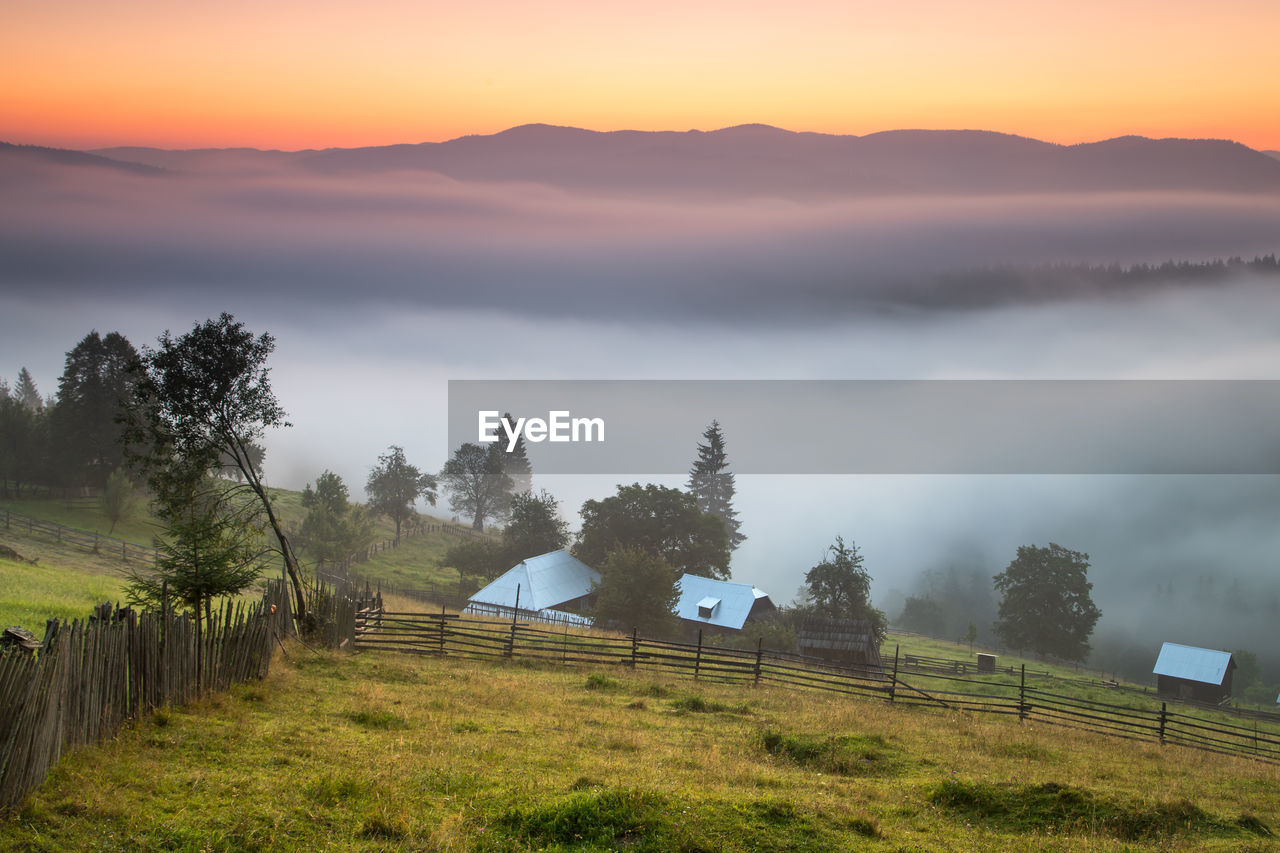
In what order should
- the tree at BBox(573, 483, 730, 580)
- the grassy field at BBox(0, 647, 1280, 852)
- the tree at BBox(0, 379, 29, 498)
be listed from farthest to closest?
1. the tree at BBox(0, 379, 29, 498)
2. the tree at BBox(573, 483, 730, 580)
3. the grassy field at BBox(0, 647, 1280, 852)

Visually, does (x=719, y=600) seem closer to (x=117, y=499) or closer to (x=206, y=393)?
(x=206, y=393)

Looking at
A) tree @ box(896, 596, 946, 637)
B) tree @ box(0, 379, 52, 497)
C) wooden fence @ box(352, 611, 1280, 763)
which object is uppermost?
tree @ box(0, 379, 52, 497)

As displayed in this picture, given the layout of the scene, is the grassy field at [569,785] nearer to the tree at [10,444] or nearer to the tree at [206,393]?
the tree at [206,393]

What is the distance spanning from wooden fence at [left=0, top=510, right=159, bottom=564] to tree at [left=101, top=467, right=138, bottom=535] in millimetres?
5521

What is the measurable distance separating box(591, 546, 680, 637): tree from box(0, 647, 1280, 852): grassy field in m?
32.0

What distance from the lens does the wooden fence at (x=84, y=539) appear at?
171 ft

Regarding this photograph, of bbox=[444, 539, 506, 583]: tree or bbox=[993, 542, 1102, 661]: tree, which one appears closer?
bbox=[444, 539, 506, 583]: tree

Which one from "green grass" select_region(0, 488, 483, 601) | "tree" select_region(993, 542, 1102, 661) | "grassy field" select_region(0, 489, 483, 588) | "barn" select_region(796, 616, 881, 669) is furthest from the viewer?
"tree" select_region(993, 542, 1102, 661)

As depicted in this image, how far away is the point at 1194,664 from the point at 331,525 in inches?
2651

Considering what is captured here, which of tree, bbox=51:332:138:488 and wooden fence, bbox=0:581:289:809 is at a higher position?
tree, bbox=51:332:138:488

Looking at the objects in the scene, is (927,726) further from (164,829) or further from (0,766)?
(0,766)

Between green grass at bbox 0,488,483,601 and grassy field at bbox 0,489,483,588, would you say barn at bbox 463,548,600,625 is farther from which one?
grassy field at bbox 0,489,483,588

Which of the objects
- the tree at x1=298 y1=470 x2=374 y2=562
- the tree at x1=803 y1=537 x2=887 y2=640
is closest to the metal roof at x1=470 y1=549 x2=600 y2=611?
the tree at x1=298 y1=470 x2=374 y2=562

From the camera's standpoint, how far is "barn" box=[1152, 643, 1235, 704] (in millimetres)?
64500
